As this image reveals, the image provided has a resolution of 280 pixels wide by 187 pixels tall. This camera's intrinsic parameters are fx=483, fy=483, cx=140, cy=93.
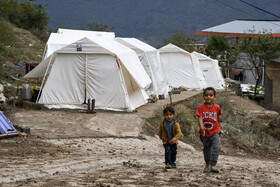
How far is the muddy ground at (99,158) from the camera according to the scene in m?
6.75

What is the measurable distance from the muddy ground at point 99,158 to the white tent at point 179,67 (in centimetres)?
1162

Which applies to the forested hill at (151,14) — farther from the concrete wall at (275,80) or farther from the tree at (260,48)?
the concrete wall at (275,80)

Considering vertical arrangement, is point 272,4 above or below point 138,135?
above

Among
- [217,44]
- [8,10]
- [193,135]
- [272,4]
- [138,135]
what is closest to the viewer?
[138,135]

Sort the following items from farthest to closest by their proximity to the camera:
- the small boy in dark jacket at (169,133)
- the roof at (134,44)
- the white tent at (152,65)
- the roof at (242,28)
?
1. the roof at (242,28)
2. the roof at (134,44)
3. the white tent at (152,65)
4. the small boy in dark jacket at (169,133)

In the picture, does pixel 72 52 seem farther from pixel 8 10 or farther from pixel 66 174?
pixel 8 10

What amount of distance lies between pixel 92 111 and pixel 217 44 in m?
33.6

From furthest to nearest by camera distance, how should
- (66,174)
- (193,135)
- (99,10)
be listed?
(99,10), (193,135), (66,174)

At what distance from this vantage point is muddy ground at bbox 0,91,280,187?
22.1 feet

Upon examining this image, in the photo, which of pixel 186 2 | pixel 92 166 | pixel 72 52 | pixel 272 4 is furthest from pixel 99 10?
pixel 92 166

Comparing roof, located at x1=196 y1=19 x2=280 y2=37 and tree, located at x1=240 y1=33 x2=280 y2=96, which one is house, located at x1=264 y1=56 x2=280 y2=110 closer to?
tree, located at x1=240 y1=33 x2=280 y2=96

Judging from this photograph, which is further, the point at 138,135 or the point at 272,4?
the point at 272,4

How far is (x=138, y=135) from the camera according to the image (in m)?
12.8

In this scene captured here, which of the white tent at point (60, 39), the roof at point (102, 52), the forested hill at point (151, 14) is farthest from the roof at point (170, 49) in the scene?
the forested hill at point (151, 14)
